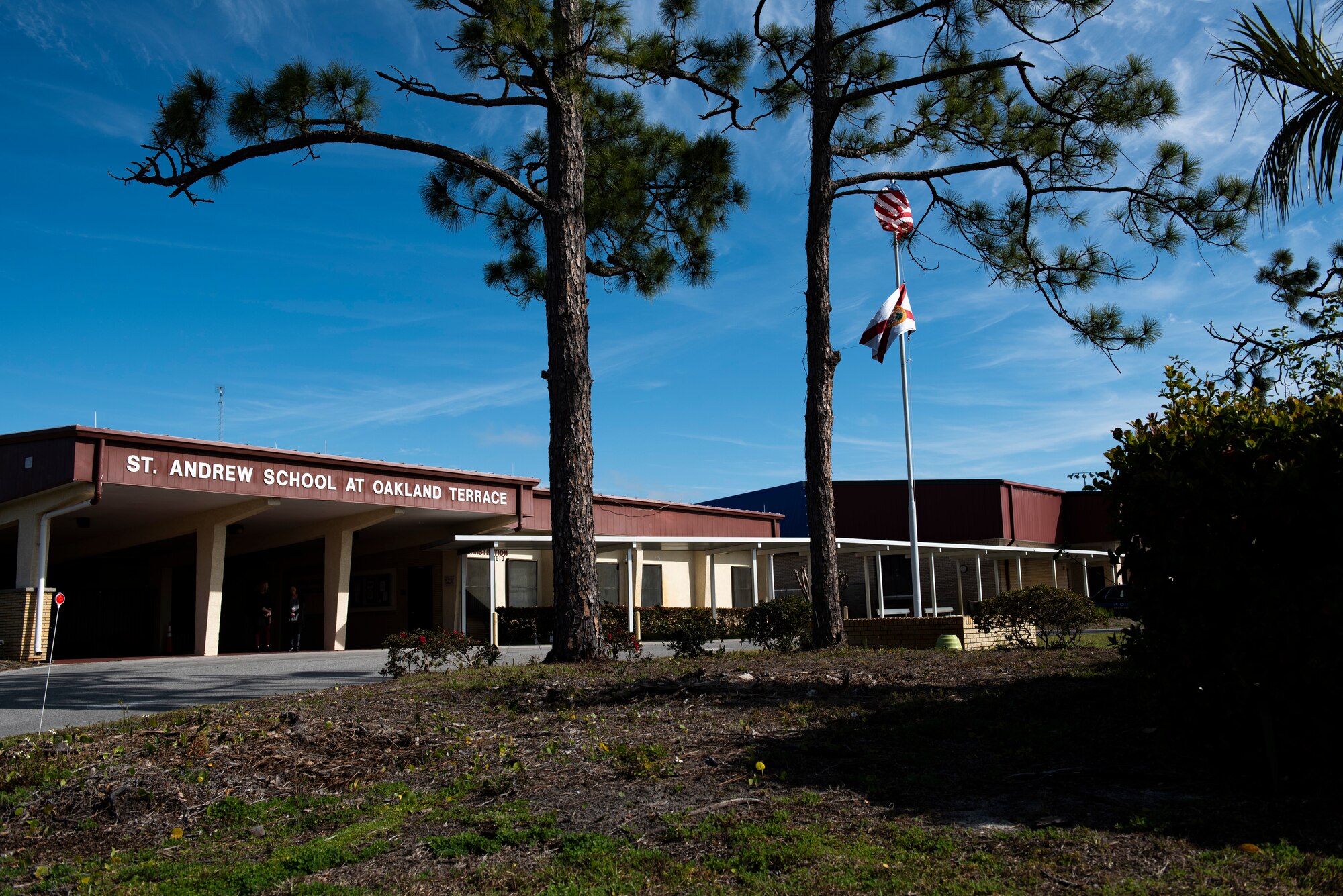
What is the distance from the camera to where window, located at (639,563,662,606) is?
2927 centimetres

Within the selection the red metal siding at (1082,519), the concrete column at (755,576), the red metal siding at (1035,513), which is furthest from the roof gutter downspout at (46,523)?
the red metal siding at (1082,519)

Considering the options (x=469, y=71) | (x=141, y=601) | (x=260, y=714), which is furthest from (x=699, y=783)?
(x=141, y=601)

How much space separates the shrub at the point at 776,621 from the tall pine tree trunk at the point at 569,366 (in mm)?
3973

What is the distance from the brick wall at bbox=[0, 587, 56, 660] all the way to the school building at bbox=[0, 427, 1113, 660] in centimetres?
4

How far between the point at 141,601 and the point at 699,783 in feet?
97.7

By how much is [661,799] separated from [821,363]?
8223 mm

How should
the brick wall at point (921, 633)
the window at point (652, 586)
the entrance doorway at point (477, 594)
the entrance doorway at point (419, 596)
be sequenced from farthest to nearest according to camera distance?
the window at point (652, 586), the entrance doorway at point (419, 596), the entrance doorway at point (477, 594), the brick wall at point (921, 633)

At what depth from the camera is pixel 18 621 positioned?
1844 cm

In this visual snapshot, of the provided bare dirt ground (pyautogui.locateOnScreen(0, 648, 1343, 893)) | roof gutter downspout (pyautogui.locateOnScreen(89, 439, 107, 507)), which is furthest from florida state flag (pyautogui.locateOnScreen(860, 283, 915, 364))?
roof gutter downspout (pyautogui.locateOnScreen(89, 439, 107, 507))

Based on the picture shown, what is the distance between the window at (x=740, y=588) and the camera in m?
33.4

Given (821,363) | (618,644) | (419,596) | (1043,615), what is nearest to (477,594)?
(419,596)

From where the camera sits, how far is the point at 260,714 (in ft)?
23.6

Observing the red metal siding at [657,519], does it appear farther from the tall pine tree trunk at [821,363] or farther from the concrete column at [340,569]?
the tall pine tree trunk at [821,363]

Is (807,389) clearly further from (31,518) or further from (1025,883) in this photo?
(31,518)
